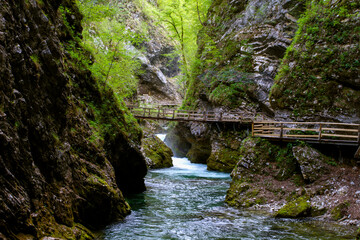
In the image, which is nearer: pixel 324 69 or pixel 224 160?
pixel 324 69

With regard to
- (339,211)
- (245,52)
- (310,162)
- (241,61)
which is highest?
(245,52)

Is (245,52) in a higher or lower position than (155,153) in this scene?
higher

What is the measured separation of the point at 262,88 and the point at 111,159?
14815mm

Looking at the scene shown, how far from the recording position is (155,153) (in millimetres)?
23188

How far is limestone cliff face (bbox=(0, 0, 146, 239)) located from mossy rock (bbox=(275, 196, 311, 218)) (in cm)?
597

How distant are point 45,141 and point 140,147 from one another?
801 centimetres

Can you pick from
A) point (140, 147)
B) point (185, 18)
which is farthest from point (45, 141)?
point (185, 18)

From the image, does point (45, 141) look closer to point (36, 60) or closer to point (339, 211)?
point (36, 60)

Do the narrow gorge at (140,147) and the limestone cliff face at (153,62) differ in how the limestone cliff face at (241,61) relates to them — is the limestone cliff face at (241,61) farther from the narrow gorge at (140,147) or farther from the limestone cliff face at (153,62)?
the limestone cliff face at (153,62)

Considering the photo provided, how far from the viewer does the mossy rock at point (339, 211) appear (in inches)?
339

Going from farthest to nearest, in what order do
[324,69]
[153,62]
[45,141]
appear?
1. [153,62]
2. [324,69]
3. [45,141]

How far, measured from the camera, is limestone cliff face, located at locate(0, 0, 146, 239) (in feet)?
14.8

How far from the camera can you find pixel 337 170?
33.4 ft

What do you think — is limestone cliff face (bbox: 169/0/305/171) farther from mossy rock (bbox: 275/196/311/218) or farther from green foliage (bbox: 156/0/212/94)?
mossy rock (bbox: 275/196/311/218)
